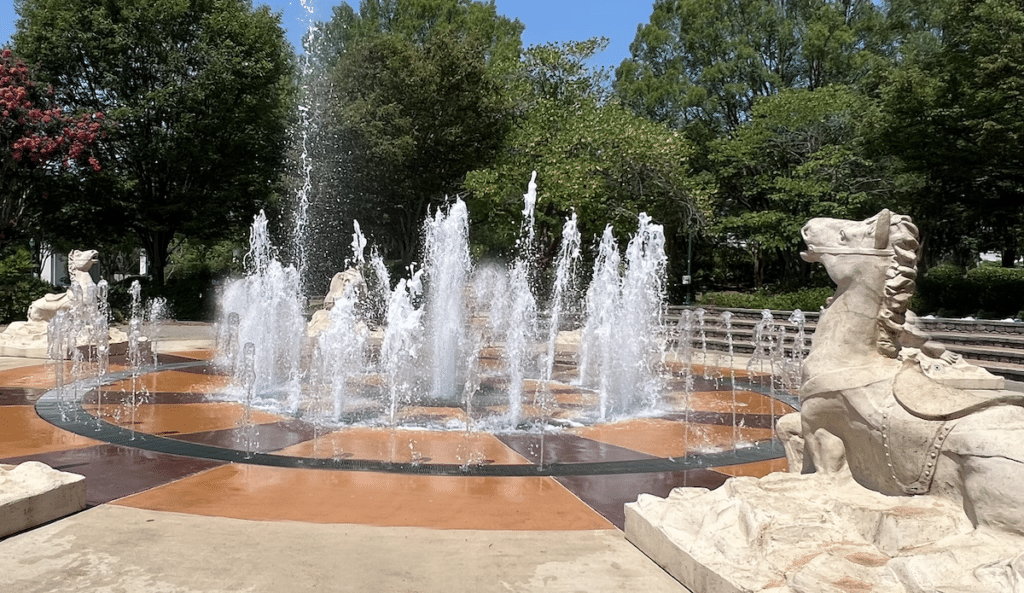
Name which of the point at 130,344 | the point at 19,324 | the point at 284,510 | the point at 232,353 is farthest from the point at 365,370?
the point at 284,510

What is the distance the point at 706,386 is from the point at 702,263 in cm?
2742

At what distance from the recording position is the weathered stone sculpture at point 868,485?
3.03 m

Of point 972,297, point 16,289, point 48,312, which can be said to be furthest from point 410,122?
point 972,297

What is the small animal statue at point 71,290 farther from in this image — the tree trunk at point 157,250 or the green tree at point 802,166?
the green tree at point 802,166

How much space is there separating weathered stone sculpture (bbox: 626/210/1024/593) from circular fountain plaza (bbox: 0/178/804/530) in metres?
1.28

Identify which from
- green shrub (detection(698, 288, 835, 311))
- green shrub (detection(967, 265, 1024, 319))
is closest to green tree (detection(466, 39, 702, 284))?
green shrub (detection(698, 288, 835, 311))

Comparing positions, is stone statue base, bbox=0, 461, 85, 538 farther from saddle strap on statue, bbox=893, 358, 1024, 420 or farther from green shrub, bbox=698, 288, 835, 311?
green shrub, bbox=698, 288, 835, 311

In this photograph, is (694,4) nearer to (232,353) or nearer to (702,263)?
(702,263)

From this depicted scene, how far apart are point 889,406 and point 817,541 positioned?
787 millimetres

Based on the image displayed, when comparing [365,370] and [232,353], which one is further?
[232,353]

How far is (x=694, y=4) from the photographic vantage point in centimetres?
3631

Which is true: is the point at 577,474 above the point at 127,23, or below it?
below

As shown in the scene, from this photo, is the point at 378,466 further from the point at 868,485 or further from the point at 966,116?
the point at 966,116

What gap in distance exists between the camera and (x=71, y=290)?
14297 millimetres
